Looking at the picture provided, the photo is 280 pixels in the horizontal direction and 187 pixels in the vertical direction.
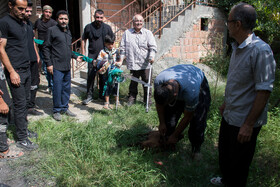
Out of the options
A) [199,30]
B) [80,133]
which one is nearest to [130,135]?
[80,133]

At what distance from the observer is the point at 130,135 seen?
13.0 ft

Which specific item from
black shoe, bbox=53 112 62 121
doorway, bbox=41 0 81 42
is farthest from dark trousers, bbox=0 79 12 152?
doorway, bbox=41 0 81 42

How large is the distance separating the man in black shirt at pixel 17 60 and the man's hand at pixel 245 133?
2.91m

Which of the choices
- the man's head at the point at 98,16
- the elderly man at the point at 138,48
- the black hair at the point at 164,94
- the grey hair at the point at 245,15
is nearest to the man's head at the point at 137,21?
the elderly man at the point at 138,48

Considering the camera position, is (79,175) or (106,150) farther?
(106,150)

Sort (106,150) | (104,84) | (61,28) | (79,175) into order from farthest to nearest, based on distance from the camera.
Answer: (104,84)
(61,28)
(106,150)
(79,175)

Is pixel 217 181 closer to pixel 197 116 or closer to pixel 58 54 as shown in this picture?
pixel 197 116

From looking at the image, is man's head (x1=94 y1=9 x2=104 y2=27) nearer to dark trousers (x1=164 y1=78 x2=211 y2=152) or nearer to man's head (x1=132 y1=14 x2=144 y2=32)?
man's head (x1=132 y1=14 x2=144 y2=32)

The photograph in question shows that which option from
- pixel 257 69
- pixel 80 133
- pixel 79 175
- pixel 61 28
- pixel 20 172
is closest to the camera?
pixel 257 69

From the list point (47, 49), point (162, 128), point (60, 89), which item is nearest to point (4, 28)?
point (47, 49)

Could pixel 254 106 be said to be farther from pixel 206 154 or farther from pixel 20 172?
pixel 20 172

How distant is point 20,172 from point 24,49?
1807 mm

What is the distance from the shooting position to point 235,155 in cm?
247

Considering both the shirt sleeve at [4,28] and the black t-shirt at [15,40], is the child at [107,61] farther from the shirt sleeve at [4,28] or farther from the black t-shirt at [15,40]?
the shirt sleeve at [4,28]
